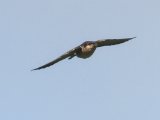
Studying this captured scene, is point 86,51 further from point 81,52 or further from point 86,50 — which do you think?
point 81,52

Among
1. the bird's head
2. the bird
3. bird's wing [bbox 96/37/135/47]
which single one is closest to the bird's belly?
the bird

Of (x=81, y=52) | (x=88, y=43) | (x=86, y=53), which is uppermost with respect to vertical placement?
(x=88, y=43)

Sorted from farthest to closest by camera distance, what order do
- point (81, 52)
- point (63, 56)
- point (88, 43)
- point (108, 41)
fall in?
point (108, 41) < point (63, 56) < point (88, 43) < point (81, 52)

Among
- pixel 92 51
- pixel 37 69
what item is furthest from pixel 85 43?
pixel 37 69

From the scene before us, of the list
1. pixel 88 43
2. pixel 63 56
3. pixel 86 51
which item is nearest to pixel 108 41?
pixel 88 43

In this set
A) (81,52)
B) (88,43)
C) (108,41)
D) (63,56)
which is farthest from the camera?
(108,41)

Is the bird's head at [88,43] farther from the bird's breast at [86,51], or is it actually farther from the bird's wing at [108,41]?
the bird's wing at [108,41]

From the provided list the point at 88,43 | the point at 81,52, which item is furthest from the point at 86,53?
the point at 88,43

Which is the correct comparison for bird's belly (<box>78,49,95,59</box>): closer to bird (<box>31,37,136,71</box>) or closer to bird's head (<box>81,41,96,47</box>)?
bird (<box>31,37,136,71</box>)

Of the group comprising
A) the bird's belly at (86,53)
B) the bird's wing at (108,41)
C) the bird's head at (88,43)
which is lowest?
the bird's belly at (86,53)

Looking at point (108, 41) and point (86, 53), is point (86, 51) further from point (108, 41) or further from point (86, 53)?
point (108, 41)

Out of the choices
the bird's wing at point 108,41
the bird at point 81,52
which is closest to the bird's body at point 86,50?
the bird at point 81,52

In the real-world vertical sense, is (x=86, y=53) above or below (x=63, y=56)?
below

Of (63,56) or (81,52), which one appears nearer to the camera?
(81,52)
